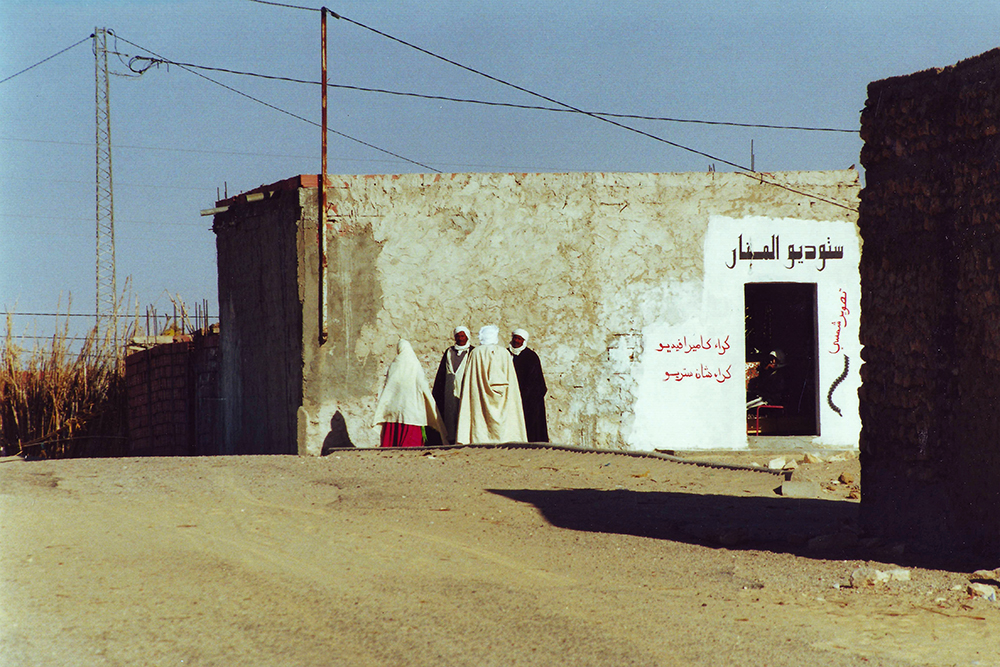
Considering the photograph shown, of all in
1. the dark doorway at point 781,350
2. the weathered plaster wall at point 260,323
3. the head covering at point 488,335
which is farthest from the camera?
the dark doorway at point 781,350

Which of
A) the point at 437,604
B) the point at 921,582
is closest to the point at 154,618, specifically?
the point at 437,604

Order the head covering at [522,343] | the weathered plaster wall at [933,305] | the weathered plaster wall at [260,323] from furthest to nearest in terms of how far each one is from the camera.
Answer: the weathered plaster wall at [260,323] < the head covering at [522,343] < the weathered plaster wall at [933,305]

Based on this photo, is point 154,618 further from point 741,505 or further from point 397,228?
point 397,228

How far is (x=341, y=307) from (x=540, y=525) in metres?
5.46

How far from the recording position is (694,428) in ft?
37.5

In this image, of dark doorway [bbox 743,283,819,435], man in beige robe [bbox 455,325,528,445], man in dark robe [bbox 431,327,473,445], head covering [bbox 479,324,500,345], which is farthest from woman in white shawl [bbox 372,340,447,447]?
dark doorway [bbox 743,283,819,435]

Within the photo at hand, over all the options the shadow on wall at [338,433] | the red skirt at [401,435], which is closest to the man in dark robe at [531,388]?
the red skirt at [401,435]

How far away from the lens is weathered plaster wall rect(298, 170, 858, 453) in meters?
11.0

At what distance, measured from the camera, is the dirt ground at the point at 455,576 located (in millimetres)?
3504

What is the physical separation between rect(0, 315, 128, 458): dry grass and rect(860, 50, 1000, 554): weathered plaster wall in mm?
10167

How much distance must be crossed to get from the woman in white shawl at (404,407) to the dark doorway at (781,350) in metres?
5.56

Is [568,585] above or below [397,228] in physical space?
below

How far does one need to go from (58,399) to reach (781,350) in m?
9.73

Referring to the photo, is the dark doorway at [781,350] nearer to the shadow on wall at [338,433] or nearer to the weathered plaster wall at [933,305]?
the shadow on wall at [338,433]
